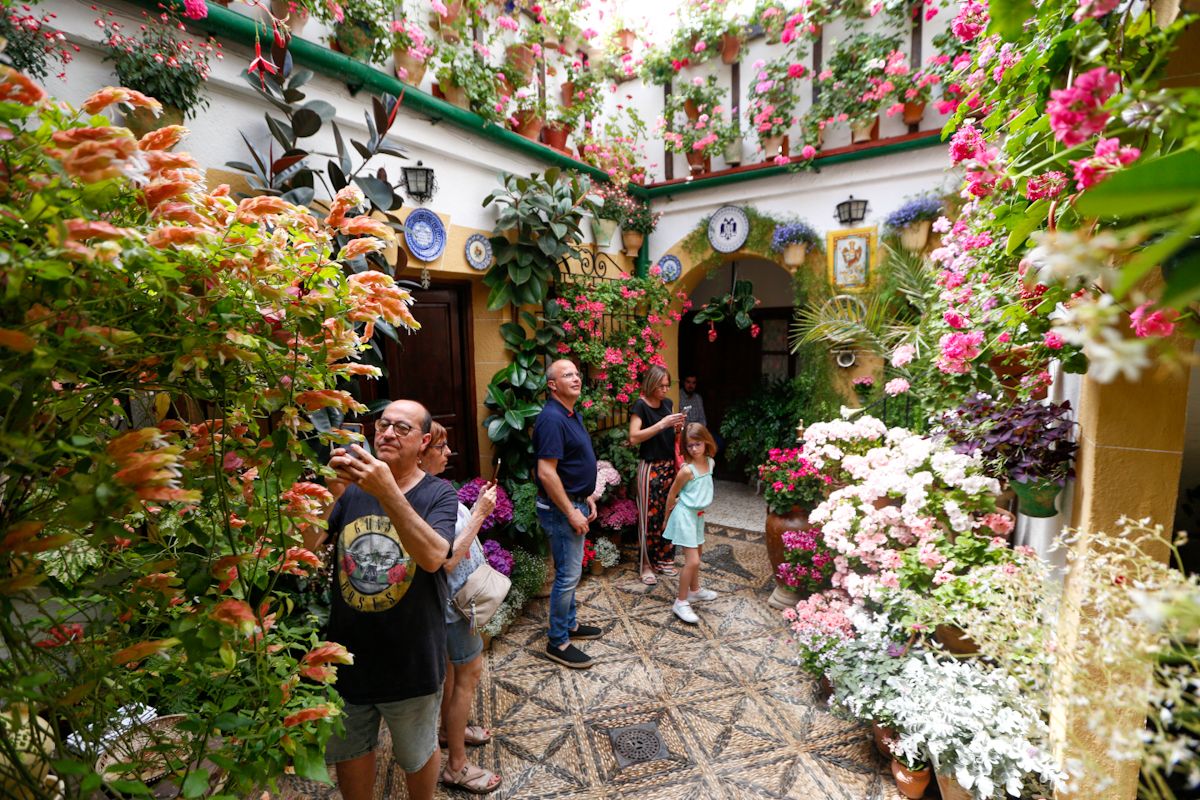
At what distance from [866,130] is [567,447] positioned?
11.6ft

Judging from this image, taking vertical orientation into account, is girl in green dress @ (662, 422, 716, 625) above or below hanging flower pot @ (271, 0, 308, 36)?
below

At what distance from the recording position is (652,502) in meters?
3.91

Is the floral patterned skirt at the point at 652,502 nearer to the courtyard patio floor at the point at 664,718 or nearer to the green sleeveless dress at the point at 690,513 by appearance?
the green sleeveless dress at the point at 690,513

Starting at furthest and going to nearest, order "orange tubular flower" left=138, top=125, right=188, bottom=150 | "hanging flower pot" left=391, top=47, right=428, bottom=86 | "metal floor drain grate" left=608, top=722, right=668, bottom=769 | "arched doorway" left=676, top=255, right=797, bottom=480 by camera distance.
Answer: "arched doorway" left=676, top=255, right=797, bottom=480 → "hanging flower pot" left=391, top=47, right=428, bottom=86 → "metal floor drain grate" left=608, top=722, right=668, bottom=769 → "orange tubular flower" left=138, top=125, right=188, bottom=150

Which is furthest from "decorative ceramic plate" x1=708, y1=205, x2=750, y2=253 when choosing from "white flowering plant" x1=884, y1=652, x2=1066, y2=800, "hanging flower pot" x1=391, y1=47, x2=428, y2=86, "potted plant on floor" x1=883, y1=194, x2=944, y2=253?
"white flowering plant" x1=884, y1=652, x2=1066, y2=800

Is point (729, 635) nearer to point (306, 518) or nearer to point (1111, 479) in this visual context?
point (1111, 479)

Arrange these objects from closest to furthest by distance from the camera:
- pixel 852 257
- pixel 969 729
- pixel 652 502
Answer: pixel 969 729, pixel 652 502, pixel 852 257

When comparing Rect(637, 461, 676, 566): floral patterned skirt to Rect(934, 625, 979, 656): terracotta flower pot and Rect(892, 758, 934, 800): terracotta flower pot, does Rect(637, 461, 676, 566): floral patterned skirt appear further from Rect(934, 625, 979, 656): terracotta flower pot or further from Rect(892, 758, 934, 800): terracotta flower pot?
Rect(892, 758, 934, 800): terracotta flower pot

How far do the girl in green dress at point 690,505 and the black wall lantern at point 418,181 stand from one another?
2163 mm

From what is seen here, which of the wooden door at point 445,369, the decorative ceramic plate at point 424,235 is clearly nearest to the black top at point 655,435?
the wooden door at point 445,369

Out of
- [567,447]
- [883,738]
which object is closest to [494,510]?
[567,447]

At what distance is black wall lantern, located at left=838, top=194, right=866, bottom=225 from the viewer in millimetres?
4082

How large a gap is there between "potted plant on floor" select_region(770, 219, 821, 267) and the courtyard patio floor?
2.82 meters

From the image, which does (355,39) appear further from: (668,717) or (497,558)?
(668,717)
